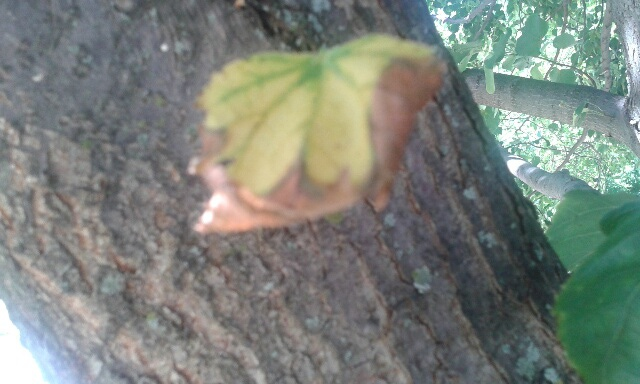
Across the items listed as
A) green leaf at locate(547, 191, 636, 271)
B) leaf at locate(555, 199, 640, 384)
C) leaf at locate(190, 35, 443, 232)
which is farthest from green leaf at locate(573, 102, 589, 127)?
leaf at locate(190, 35, 443, 232)

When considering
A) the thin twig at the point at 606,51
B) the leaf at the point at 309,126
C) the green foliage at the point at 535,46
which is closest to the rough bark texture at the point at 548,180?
the green foliage at the point at 535,46

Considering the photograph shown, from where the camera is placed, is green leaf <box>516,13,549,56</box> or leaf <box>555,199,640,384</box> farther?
green leaf <box>516,13,549,56</box>

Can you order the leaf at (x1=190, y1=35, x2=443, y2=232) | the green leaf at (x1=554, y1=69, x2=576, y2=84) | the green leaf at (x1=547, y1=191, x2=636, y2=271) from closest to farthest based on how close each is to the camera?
the leaf at (x1=190, y1=35, x2=443, y2=232)
the green leaf at (x1=547, y1=191, x2=636, y2=271)
the green leaf at (x1=554, y1=69, x2=576, y2=84)

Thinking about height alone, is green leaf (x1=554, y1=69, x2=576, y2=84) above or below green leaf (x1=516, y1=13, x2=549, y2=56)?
below


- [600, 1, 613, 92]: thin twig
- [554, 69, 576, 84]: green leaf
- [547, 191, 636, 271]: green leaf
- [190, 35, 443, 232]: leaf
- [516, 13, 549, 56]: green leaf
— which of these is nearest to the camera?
[190, 35, 443, 232]: leaf

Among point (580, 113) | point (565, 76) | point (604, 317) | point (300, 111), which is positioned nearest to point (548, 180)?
point (580, 113)

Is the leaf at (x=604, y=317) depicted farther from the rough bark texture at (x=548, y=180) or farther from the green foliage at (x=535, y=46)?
the green foliage at (x=535, y=46)

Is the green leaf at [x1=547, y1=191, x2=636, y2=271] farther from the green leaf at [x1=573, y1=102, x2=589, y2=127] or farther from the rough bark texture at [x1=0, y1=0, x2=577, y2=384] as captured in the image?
the green leaf at [x1=573, y1=102, x2=589, y2=127]

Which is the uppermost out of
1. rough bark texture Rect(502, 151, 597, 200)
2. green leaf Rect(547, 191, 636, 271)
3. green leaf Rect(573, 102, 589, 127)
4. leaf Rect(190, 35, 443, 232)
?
leaf Rect(190, 35, 443, 232)
